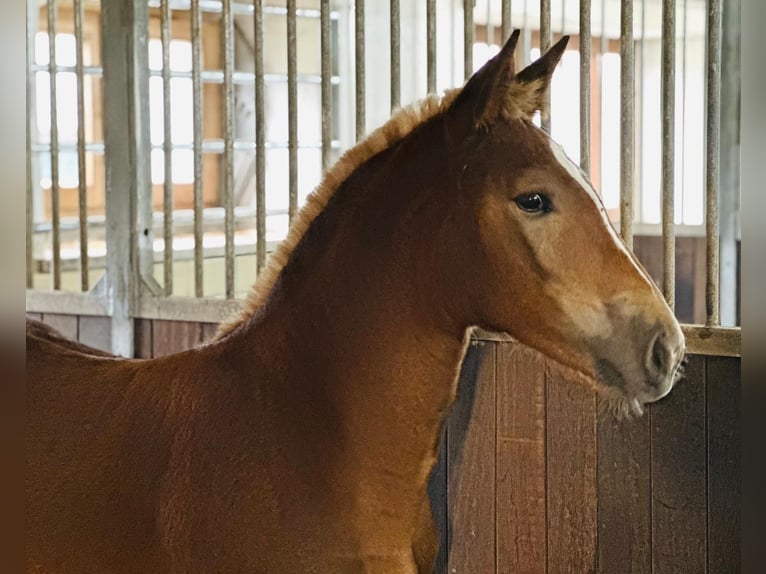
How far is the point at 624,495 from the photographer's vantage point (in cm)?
157

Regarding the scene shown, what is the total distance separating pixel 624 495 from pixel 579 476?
8 cm

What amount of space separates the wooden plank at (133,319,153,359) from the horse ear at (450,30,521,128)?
46.0 inches

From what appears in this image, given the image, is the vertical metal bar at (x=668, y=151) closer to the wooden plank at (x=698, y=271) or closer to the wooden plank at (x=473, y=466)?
the wooden plank at (x=473, y=466)

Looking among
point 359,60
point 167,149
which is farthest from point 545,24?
point 167,149

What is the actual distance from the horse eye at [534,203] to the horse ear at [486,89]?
0.39 feet

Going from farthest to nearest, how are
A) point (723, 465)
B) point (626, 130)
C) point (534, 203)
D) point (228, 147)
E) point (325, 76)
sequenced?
1. point (228, 147)
2. point (325, 76)
3. point (626, 130)
4. point (723, 465)
5. point (534, 203)

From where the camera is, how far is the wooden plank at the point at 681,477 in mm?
1505

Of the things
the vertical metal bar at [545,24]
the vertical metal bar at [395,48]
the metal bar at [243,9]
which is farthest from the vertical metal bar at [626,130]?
the metal bar at [243,9]

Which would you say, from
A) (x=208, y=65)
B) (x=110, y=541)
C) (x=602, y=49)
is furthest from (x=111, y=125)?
(x=208, y=65)

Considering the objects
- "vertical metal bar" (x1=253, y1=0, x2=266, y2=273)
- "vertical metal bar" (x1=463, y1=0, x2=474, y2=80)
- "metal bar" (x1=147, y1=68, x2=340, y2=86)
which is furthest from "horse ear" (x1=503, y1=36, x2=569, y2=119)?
"metal bar" (x1=147, y1=68, x2=340, y2=86)

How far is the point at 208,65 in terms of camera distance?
4.75 m

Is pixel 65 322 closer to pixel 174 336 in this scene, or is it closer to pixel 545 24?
pixel 174 336

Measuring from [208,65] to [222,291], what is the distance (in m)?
2.43

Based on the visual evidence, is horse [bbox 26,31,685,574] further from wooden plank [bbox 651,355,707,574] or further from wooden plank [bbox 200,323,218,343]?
wooden plank [bbox 200,323,218,343]
